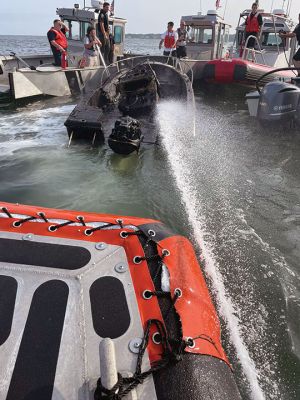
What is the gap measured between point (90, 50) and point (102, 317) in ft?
44.2

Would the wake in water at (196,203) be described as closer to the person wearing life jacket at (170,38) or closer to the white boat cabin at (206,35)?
the person wearing life jacket at (170,38)

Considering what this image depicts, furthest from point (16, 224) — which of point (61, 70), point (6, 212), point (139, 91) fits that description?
point (61, 70)

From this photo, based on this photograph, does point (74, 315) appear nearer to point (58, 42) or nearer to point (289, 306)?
point (289, 306)

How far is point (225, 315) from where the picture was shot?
286 centimetres

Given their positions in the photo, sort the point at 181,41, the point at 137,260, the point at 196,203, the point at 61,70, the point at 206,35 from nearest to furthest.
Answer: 1. the point at 137,260
2. the point at 196,203
3. the point at 61,70
4. the point at 181,41
5. the point at 206,35

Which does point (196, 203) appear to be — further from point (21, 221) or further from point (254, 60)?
point (254, 60)

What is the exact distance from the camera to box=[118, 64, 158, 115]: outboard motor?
8.61 metres

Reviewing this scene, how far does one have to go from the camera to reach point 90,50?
43.2 feet

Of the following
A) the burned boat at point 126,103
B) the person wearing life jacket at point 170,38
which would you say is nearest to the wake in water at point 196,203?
the burned boat at point 126,103

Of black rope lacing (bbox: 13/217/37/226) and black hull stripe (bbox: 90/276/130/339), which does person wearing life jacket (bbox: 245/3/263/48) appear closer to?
black rope lacing (bbox: 13/217/37/226)

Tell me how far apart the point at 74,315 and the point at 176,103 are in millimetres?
8564

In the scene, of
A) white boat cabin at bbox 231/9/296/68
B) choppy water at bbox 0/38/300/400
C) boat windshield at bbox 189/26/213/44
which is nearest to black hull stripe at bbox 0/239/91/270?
choppy water at bbox 0/38/300/400

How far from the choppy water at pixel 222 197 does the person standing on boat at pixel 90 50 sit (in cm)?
498

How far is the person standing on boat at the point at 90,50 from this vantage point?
12539mm
